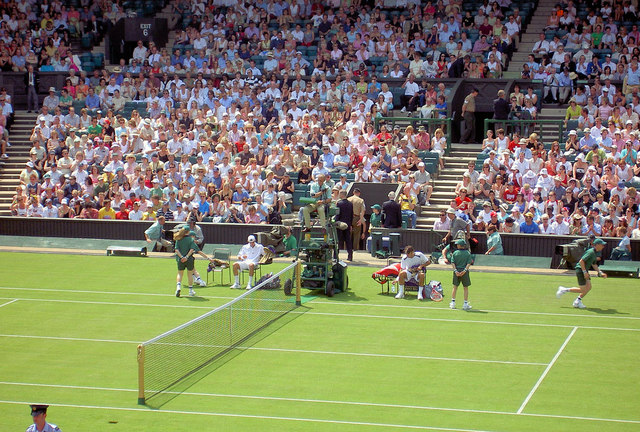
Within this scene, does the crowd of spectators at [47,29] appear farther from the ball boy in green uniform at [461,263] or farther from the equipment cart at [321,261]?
the ball boy in green uniform at [461,263]

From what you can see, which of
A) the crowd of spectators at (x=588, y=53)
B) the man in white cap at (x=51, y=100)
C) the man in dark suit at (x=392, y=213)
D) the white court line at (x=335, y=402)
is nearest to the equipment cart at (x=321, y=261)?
the man in dark suit at (x=392, y=213)

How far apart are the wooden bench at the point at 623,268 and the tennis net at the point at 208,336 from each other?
7530 mm

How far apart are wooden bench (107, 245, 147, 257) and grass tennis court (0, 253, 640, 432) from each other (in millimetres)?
2596

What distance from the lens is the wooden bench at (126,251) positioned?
93.1ft

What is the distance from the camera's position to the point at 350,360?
18562mm

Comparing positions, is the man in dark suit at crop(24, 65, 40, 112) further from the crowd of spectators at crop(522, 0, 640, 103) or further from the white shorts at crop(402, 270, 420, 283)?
the white shorts at crop(402, 270, 420, 283)

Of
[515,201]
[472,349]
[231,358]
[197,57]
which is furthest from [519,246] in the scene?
[197,57]

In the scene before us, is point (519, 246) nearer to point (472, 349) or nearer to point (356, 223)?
point (356, 223)

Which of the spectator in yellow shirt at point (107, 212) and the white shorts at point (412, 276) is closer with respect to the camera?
the white shorts at point (412, 276)

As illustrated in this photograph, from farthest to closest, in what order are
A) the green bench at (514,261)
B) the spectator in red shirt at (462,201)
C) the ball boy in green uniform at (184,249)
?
1. the spectator in red shirt at (462,201)
2. the green bench at (514,261)
3. the ball boy in green uniform at (184,249)

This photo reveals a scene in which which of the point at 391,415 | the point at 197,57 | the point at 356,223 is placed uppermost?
the point at 197,57

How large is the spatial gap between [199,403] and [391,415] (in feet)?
9.44

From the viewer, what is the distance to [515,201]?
1142 inches

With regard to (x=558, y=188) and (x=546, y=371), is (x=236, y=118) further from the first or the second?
(x=546, y=371)
